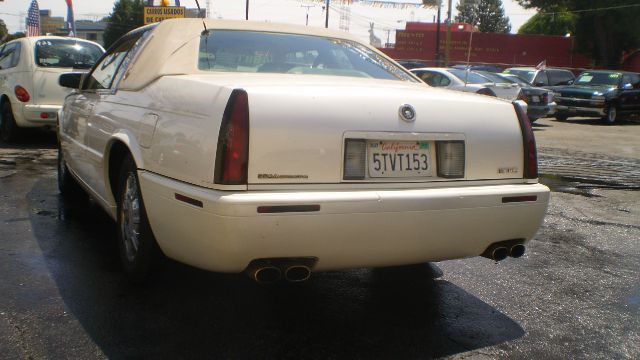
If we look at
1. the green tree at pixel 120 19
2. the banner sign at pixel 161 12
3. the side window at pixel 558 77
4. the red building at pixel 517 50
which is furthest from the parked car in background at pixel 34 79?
the green tree at pixel 120 19

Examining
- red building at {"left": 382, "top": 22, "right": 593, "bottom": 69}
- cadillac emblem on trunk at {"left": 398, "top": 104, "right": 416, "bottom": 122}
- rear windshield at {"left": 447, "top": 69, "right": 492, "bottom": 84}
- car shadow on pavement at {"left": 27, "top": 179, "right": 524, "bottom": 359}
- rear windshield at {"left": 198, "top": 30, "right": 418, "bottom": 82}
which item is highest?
red building at {"left": 382, "top": 22, "right": 593, "bottom": 69}

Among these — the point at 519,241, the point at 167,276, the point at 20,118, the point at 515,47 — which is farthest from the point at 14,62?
the point at 515,47

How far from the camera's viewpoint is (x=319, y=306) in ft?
11.8

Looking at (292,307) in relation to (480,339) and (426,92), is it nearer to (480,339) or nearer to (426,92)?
(480,339)

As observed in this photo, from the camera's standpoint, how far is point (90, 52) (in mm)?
10711

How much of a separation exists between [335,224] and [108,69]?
2603mm

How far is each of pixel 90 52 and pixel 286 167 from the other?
8695 millimetres

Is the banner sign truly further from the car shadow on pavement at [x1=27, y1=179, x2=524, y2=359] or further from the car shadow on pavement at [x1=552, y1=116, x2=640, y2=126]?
the car shadow on pavement at [x1=27, y1=179, x2=524, y2=359]

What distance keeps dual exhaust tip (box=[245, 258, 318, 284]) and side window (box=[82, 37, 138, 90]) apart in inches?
79.9

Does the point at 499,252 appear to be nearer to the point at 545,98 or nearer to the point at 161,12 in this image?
the point at 545,98

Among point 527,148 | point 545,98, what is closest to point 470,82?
point 545,98

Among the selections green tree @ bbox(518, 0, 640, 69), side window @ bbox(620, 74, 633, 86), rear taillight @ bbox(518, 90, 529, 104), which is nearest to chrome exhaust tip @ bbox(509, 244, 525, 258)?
rear taillight @ bbox(518, 90, 529, 104)

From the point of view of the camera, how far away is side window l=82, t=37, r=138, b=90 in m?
4.57

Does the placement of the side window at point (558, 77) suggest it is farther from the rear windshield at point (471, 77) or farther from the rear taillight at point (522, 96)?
the rear windshield at point (471, 77)
